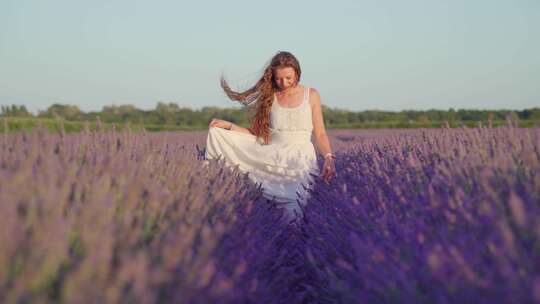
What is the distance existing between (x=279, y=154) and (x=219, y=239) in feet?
9.78

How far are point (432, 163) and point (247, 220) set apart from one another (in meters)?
1.10

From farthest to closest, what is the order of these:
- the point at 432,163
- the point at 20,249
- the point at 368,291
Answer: the point at 432,163
the point at 368,291
the point at 20,249

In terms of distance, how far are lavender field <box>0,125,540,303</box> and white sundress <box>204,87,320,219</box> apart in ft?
6.44

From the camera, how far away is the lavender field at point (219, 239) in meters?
1.12

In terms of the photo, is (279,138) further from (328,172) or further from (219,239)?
(219,239)

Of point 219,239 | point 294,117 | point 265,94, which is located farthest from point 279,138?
point 219,239

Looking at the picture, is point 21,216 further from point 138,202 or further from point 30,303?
point 138,202

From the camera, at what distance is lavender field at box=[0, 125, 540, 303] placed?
112 cm

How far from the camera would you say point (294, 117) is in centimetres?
495

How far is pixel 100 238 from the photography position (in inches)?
49.4

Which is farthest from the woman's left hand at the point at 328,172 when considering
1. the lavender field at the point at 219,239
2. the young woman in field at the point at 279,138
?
the lavender field at the point at 219,239

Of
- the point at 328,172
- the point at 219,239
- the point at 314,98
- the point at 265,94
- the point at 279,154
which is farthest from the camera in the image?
the point at 265,94

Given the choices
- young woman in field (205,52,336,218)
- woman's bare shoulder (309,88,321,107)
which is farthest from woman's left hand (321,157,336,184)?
woman's bare shoulder (309,88,321,107)

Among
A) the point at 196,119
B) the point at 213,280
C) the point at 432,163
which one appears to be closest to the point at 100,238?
the point at 213,280
